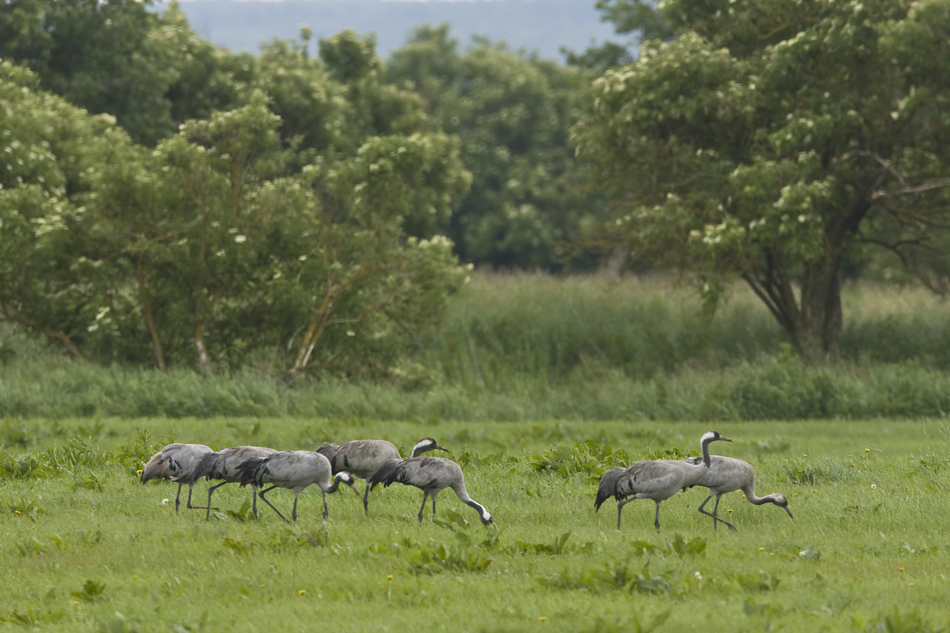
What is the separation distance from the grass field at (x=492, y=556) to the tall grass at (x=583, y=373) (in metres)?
6.98

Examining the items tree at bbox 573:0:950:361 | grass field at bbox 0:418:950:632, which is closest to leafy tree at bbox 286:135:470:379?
tree at bbox 573:0:950:361

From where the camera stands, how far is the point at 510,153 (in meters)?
56.3

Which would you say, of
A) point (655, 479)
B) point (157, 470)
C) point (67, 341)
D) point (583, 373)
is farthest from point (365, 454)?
point (583, 373)

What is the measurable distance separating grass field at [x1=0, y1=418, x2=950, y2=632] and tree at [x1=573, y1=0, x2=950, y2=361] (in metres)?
10.7

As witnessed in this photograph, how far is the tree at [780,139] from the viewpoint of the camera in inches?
853

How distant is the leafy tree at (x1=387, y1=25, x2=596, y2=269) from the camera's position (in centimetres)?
5075

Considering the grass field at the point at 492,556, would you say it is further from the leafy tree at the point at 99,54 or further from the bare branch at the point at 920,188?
the leafy tree at the point at 99,54

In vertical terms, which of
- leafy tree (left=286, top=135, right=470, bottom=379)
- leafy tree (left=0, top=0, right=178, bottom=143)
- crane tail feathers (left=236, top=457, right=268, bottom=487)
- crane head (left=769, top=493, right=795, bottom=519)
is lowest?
crane head (left=769, top=493, right=795, bottom=519)

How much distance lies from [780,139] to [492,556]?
16.2 m

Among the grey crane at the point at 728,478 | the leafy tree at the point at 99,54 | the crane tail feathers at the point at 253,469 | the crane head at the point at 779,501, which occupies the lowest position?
the crane head at the point at 779,501

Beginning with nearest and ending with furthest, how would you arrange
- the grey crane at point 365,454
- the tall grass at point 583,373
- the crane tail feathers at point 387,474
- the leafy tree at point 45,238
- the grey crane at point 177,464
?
the crane tail feathers at point 387,474 → the grey crane at point 177,464 → the grey crane at point 365,454 → the tall grass at point 583,373 → the leafy tree at point 45,238

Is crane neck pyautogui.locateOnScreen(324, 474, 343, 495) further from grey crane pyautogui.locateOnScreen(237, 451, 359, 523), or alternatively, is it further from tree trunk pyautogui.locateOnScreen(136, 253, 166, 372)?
tree trunk pyautogui.locateOnScreen(136, 253, 166, 372)

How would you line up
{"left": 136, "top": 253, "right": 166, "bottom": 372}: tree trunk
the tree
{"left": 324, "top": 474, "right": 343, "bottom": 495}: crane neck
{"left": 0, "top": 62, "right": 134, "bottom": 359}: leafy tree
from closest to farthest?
{"left": 324, "top": 474, "right": 343, "bottom": 495}: crane neck < {"left": 0, "top": 62, "right": 134, "bottom": 359}: leafy tree < {"left": 136, "top": 253, "right": 166, "bottom": 372}: tree trunk < the tree

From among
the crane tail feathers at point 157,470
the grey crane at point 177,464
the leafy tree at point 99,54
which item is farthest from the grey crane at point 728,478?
the leafy tree at point 99,54
